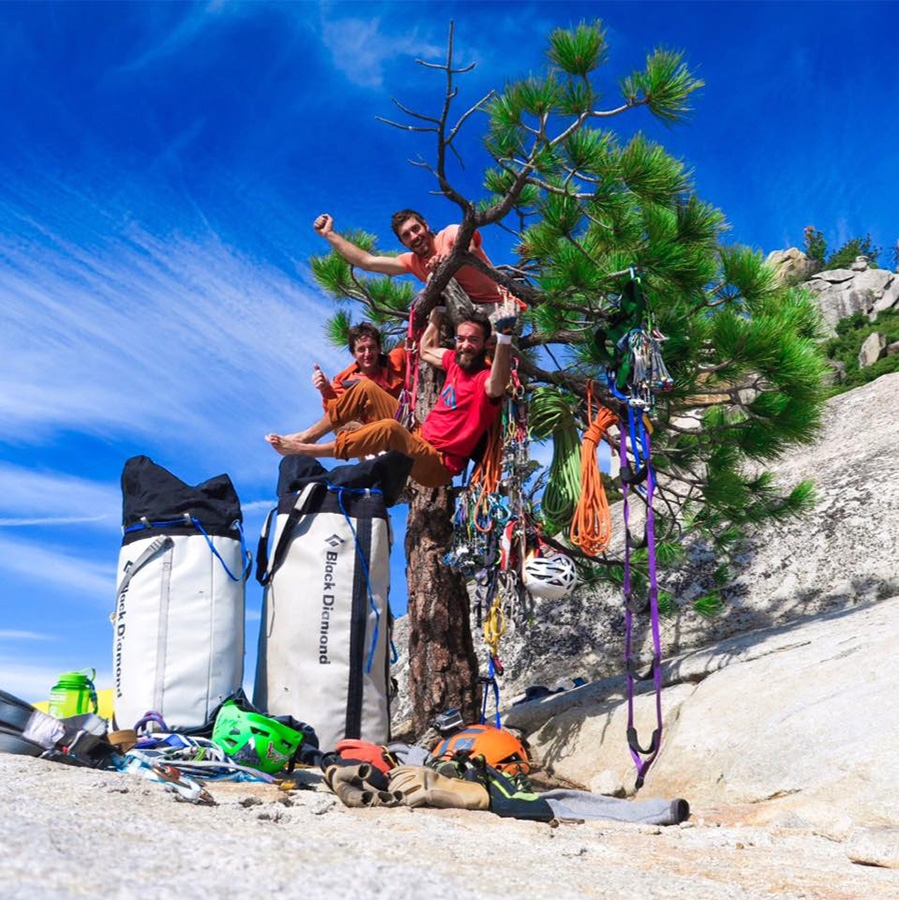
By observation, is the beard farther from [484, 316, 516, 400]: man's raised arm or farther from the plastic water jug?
the plastic water jug

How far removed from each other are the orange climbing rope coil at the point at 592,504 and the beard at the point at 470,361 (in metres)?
0.62

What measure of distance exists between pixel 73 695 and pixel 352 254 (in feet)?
9.27

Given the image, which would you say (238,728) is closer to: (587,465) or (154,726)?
(154,726)

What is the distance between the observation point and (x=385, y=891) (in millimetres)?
1339

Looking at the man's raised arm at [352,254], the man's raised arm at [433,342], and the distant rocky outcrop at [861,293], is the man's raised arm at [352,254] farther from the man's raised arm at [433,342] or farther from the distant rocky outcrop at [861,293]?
the distant rocky outcrop at [861,293]

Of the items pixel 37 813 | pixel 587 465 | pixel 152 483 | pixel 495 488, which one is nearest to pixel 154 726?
pixel 152 483

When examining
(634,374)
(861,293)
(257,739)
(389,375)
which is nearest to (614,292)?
(634,374)

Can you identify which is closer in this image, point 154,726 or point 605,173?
point 154,726

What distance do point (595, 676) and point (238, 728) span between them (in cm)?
340

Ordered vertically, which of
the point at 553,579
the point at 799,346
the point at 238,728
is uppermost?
the point at 799,346

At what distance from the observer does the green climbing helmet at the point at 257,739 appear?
309 cm

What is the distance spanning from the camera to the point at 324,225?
17.0ft

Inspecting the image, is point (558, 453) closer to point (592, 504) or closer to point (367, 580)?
point (592, 504)

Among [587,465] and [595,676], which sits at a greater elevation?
[587,465]
